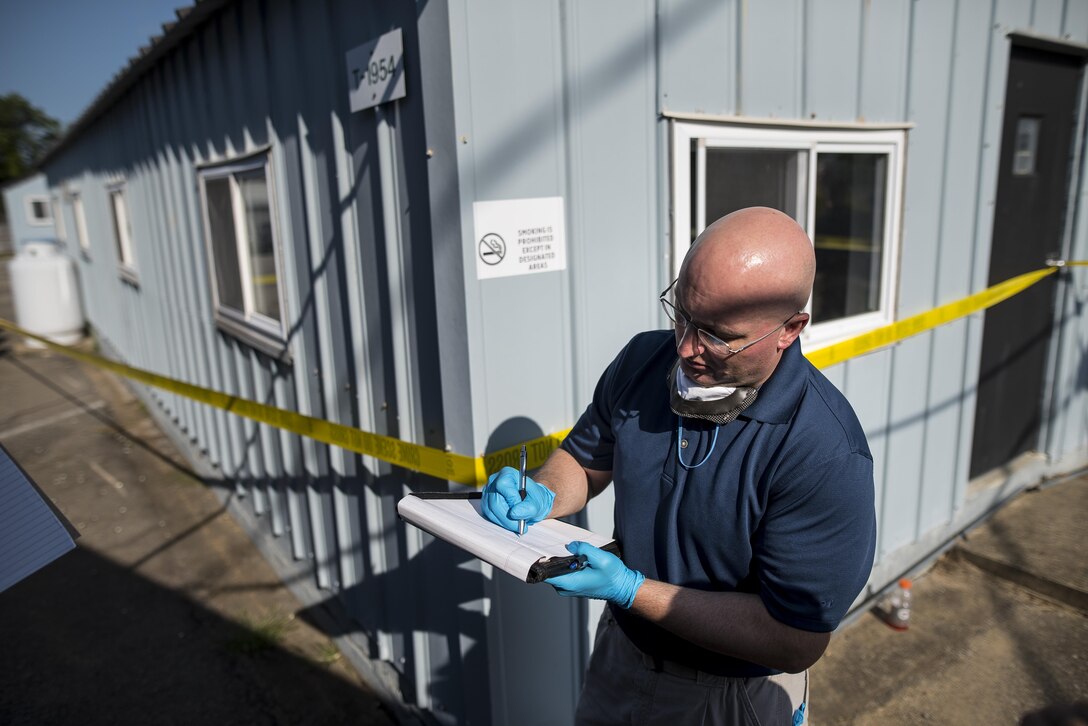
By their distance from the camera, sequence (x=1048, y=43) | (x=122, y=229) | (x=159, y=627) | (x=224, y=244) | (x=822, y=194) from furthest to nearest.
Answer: (x=122, y=229) < (x=224, y=244) < (x=1048, y=43) < (x=159, y=627) < (x=822, y=194)

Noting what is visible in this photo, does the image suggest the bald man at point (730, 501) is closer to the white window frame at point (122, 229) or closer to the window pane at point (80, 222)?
the white window frame at point (122, 229)

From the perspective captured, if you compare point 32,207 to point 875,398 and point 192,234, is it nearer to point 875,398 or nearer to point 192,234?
point 192,234

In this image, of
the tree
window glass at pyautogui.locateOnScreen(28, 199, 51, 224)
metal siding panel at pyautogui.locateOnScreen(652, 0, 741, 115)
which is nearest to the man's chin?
metal siding panel at pyautogui.locateOnScreen(652, 0, 741, 115)

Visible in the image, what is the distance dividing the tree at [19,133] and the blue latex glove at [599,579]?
2577 inches

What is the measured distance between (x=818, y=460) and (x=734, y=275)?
440 millimetres

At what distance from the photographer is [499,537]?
182cm

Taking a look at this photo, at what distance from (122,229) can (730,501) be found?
904 centimetres

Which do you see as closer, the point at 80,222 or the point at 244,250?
the point at 244,250

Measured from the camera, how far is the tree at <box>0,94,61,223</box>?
179 ft

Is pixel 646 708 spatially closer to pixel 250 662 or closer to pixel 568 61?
pixel 568 61

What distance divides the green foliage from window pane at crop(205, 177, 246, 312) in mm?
61323

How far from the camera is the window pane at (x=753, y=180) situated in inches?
119

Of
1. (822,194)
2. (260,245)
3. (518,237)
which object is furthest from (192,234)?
(822,194)

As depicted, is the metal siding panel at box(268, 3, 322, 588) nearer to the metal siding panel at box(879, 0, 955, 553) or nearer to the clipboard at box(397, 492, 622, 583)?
the clipboard at box(397, 492, 622, 583)
